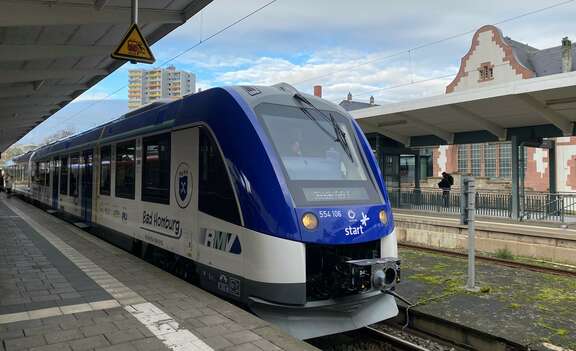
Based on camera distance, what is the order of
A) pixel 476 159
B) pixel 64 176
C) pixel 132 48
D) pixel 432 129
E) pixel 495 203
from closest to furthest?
pixel 132 48 < pixel 495 203 < pixel 64 176 < pixel 432 129 < pixel 476 159

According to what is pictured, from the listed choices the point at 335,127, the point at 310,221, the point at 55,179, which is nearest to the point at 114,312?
the point at 310,221

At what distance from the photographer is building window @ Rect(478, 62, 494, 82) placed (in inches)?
1399

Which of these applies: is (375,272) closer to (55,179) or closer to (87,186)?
(87,186)

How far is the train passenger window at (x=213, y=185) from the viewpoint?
514 cm

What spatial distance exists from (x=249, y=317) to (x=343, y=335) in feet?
4.99

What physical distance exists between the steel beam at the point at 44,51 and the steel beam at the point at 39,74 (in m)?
2.91

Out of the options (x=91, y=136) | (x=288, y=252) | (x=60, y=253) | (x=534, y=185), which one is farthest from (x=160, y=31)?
(x=534, y=185)

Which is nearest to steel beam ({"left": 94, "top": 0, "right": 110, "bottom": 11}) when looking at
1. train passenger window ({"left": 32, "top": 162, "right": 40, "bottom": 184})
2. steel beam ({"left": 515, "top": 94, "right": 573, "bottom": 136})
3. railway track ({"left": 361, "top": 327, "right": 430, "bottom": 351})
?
railway track ({"left": 361, "top": 327, "right": 430, "bottom": 351})

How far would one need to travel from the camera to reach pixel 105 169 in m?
9.76

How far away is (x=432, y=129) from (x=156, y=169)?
1146 centimetres

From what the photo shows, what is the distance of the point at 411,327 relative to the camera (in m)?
5.91

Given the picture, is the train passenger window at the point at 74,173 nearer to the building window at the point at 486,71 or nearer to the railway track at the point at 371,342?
the railway track at the point at 371,342

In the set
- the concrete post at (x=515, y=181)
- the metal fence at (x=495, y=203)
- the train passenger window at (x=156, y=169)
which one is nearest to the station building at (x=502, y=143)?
the metal fence at (x=495, y=203)

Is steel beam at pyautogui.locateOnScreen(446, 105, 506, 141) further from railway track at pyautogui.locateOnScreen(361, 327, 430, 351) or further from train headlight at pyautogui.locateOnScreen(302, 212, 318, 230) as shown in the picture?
train headlight at pyautogui.locateOnScreen(302, 212, 318, 230)
